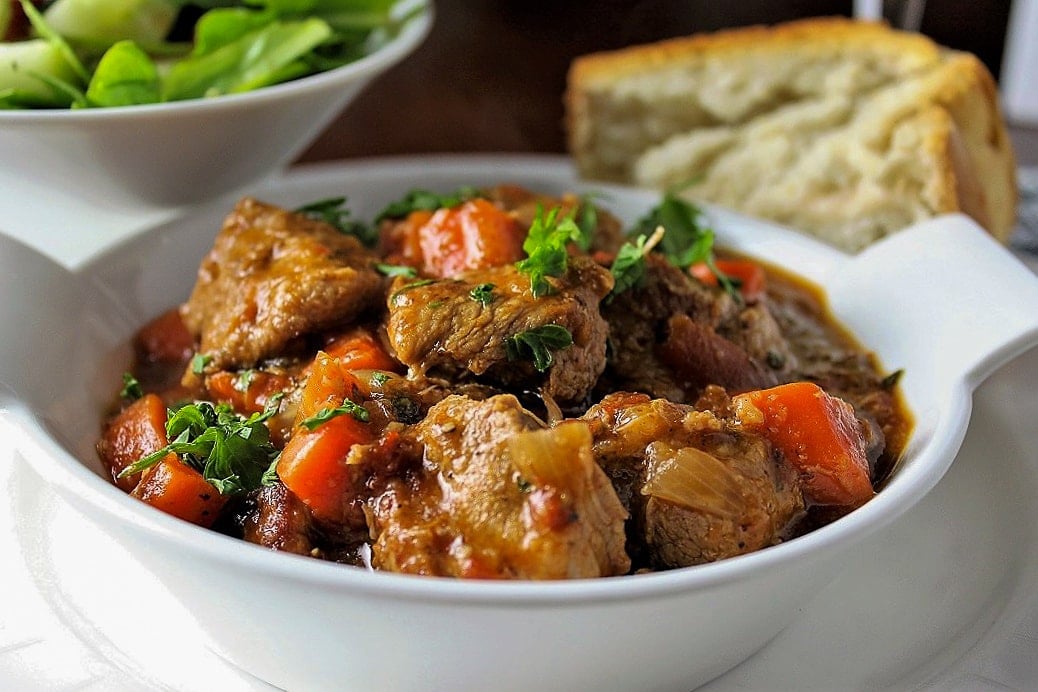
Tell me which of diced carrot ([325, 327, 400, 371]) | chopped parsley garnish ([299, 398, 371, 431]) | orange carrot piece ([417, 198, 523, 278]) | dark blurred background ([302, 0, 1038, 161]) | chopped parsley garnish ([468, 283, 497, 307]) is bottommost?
dark blurred background ([302, 0, 1038, 161])

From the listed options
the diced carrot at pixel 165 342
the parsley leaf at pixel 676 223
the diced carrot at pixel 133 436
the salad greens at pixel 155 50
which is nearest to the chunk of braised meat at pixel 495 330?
the diced carrot at pixel 133 436

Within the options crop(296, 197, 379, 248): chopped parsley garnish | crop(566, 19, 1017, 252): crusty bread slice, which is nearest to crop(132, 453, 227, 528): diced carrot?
crop(296, 197, 379, 248): chopped parsley garnish

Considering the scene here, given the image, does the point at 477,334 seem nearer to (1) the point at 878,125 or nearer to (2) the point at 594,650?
(2) the point at 594,650

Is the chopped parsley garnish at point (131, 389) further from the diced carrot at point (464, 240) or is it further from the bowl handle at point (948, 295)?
the bowl handle at point (948, 295)

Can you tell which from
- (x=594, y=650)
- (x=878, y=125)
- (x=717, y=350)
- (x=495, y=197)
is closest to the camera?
(x=594, y=650)

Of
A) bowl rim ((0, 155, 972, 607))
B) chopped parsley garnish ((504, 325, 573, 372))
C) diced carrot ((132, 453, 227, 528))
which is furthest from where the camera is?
chopped parsley garnish ((504, 325, 573, 372))

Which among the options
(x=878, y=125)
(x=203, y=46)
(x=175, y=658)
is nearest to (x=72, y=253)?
(x=203, y=46)

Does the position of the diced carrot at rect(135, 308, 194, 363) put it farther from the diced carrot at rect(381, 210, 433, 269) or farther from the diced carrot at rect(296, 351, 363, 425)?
the diced carrot at rect(296, 351, 363, 425)
